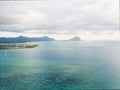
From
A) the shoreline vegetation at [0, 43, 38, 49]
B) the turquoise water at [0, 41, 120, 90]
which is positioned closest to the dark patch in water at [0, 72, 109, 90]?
the turquoise water at [0, 41, 120, 90]

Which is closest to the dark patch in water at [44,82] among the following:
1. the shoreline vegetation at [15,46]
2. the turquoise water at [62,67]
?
the turquoise water at [62,67]

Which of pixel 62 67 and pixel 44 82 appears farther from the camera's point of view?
pixel 62 67

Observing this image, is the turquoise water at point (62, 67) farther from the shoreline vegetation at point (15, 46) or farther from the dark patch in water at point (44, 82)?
the shoreline vegetation at point (15, 46)

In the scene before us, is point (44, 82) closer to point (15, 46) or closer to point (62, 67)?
point (62, 67)

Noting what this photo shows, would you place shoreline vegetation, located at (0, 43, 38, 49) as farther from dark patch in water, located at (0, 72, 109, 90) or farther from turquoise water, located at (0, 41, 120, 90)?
dark patch in water, located at (0, 72, 109, 90)

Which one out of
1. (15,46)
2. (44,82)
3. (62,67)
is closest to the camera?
(44,82)

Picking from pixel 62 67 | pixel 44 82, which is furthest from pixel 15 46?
pixel 44 82

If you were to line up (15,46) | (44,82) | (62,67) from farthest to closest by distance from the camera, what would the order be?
(15,46)
(62,67)
(44,82)

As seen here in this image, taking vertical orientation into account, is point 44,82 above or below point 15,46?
below

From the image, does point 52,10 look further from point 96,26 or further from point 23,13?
point 96,26

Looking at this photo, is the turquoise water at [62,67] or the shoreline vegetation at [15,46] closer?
the turquoise water at [62,67]
